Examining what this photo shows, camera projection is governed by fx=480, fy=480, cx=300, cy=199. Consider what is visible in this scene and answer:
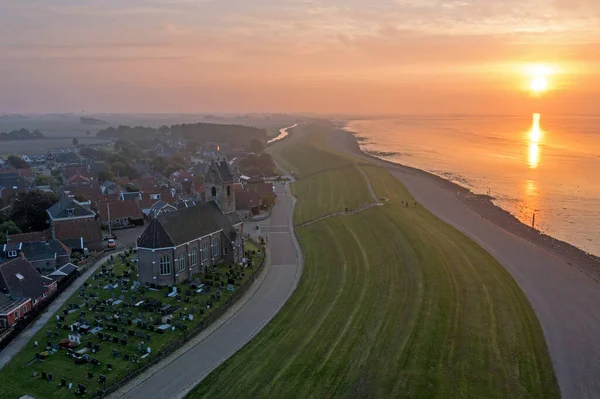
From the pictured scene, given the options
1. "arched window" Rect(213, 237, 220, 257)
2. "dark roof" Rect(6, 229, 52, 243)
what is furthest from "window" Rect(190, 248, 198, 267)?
"dark roof" Rect(6, 229, 52, 243)

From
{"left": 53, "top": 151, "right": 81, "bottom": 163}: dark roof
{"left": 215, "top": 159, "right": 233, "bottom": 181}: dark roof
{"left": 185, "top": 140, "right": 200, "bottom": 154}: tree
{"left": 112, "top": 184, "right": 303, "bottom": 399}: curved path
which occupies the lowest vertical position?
{"left": 112, "top": 184, "right": 303, "bottom": 399}: curved path

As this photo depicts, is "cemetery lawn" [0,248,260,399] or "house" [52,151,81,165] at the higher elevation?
"house" [52,151,81,165]

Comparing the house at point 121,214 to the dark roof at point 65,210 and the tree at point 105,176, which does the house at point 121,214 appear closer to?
the dark roof at point 65,210

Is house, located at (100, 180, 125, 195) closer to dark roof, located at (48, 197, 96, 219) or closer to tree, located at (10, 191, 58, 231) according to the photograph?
tree, located at (10, 191, 58, 231)

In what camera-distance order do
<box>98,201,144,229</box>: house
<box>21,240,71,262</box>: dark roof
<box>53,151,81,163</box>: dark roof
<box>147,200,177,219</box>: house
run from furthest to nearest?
<box>53,151,81,163</box>: dark roof → <box>147,200,177,219</box>: house → <box>98,201,144,229</box>: house → <box>21,240,71,262</box>: dark roof

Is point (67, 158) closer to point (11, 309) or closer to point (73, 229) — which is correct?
point (73, 229)

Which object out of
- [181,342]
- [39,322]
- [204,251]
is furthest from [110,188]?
[181,342]
